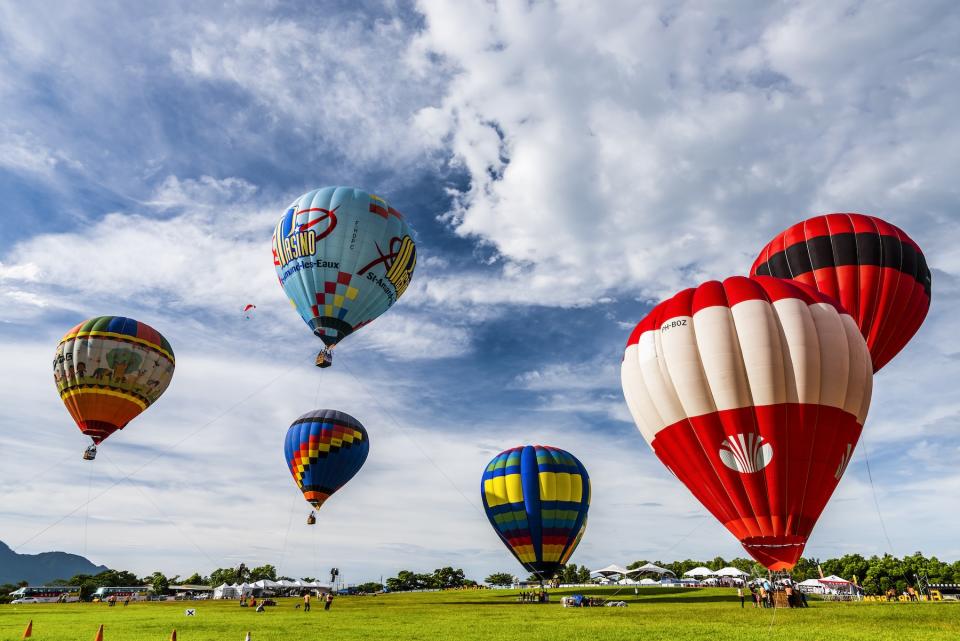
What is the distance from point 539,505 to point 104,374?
98.1 ft

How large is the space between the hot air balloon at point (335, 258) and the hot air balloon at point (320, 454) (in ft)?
56.0

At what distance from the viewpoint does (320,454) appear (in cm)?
4584

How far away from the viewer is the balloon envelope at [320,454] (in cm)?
4581

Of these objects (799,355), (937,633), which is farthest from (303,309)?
(937,633)

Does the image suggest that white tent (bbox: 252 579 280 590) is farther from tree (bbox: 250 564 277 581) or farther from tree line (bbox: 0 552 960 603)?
tree (bbox: 250 564 277 581)

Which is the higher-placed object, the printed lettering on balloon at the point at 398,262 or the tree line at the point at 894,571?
the printed lettering on balloon at the point at 398,262

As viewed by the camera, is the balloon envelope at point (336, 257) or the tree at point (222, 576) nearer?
the balloon envelope at point (336, 257)

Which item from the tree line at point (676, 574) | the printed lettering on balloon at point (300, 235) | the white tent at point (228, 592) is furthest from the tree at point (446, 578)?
the printed lettering on balloon at point (300, 235)

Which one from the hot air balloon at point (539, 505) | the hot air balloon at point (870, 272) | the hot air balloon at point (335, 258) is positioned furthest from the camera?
the hot air balloon at point (539, 505)

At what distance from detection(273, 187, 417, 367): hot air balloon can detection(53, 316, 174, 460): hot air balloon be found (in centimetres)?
1328

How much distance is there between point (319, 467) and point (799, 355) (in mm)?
38047

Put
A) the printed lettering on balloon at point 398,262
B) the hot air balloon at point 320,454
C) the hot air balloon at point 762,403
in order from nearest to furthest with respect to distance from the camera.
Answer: the hot air balloon at point 762,403 < the printed lettering on balloon at point 398,262 < the hot air balloon at point 320,454

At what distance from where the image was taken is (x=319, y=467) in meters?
45.8

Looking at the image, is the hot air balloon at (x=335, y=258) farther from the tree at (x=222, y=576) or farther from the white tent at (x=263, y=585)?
the tree at (x=222, y=576)
